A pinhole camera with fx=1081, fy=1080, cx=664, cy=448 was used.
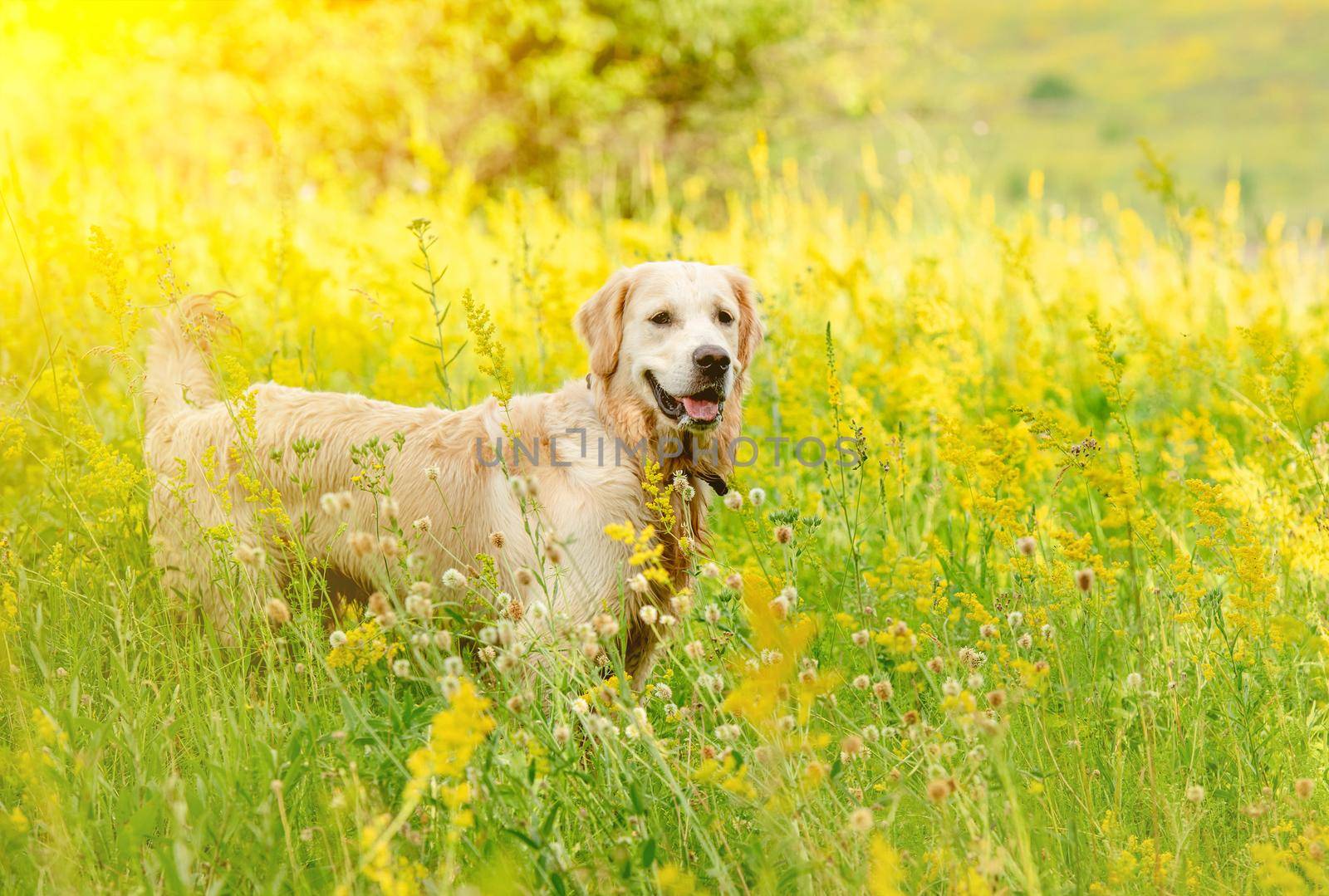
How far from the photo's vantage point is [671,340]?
10.9 ft

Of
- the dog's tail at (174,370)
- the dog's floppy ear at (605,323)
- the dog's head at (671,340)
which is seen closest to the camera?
the dog's head at (671,340)

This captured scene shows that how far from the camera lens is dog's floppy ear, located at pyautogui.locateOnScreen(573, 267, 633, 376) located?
11.2 feet

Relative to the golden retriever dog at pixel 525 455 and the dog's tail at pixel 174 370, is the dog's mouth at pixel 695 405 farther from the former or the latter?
the dog's tail at pixel 174 370

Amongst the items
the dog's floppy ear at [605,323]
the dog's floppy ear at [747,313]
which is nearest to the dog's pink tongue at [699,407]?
the dog's floppy ear at [605,323]

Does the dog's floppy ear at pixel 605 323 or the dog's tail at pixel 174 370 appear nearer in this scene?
the dog's floppy ear at pixel 605 323

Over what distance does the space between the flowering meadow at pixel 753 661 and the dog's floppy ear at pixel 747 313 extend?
30cm

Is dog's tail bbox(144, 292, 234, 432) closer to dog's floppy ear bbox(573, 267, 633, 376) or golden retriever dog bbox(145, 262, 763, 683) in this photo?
golden retriever dog bbox(145, 262, 763, 683)

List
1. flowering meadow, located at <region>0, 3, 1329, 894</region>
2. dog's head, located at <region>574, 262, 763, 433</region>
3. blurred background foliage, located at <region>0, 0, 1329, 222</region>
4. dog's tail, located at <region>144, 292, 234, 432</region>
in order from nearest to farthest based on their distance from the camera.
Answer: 1. flowering meadow, located at <region>0, 3, 1329, 894</region>
2. dog's head, located at <region>574, 262, 763, 433</region>
3. dog's tail, located at <region>144, 292, 234, 432</region>
4. blurred background foliage, located at <region>0, 0, 1329, 222</region>

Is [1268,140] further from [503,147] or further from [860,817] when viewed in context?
[860,817]

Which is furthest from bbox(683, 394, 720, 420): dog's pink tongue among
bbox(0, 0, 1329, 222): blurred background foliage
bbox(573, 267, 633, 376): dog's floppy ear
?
bbox(0, 0, 1329, 222): blurred background foliage

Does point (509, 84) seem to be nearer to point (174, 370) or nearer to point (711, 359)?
point (174, 370)

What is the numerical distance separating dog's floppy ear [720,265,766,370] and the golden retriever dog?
77 millimetres

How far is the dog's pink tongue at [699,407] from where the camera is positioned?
3.24 metres

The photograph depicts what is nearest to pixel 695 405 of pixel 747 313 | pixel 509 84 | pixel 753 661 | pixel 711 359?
pixel 711 359
